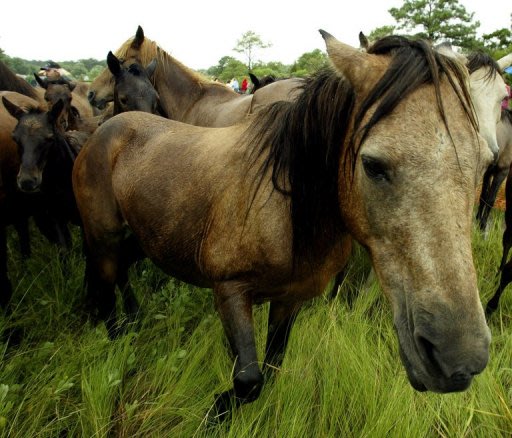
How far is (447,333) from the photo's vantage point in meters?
1.14

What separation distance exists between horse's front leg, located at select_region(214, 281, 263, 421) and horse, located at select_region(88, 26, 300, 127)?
363 cm

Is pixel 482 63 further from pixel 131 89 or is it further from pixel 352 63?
pixel 131 89

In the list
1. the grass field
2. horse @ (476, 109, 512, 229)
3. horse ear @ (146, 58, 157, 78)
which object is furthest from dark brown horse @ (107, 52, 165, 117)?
horse @ (476, 109, 512, 229)

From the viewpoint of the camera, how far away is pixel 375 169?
134cm

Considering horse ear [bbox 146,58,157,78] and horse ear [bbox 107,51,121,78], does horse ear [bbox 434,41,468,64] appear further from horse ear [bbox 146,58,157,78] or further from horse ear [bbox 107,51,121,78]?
horse ear [bbox 146,58,157,78]

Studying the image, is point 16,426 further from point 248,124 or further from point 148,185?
point 248,124

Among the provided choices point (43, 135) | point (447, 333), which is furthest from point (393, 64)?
point (43, 135)

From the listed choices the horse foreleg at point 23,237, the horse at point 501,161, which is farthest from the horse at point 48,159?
the horse at point 501,161

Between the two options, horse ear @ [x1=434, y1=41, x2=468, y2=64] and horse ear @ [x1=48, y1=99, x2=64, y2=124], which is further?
horse ear @ [x1=48, y1=99, x2=64, y2=124]

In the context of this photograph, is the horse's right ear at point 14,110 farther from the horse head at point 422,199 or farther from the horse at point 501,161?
the horse at point 501,161

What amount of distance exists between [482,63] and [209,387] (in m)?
3.55

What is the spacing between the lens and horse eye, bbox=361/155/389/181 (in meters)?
1.32

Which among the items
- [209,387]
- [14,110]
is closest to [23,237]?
[14,110]

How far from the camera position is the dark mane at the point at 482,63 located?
3594 millimetres
